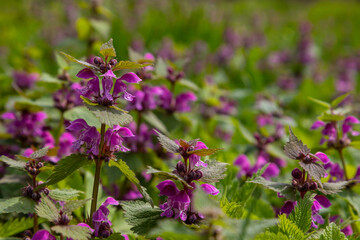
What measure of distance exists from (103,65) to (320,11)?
424 inches

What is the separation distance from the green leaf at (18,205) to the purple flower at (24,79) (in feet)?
5.58

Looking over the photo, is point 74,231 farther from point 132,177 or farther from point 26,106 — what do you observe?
point 26,106

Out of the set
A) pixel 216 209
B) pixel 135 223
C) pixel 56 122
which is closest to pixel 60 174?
pixel 135 223

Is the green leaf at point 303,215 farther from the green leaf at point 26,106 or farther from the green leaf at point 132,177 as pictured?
the green leaf at point 26,106

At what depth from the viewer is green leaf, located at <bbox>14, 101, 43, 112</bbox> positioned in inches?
65.1

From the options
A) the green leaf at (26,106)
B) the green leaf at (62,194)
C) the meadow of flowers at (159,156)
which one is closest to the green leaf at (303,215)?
the meadow of flowers at (159,156)

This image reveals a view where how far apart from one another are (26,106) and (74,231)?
3.28 feet

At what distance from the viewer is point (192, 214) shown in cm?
97

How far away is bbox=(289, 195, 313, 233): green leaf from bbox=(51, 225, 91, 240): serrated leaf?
56cm

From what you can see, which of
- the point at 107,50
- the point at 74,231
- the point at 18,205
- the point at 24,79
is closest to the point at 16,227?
the point at 18,205

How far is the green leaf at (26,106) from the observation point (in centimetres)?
165

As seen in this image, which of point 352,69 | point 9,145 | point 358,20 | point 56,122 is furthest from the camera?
point 358,20

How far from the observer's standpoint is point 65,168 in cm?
101

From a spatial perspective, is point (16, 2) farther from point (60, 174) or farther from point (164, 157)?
point (60, 174)
